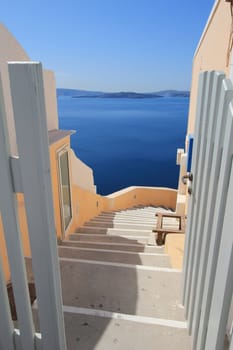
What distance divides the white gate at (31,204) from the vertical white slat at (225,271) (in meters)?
0.65

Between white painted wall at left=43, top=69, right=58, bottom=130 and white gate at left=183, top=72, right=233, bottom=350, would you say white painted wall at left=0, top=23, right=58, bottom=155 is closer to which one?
white painted wall at left=43, top=69, right=58, bottom=130

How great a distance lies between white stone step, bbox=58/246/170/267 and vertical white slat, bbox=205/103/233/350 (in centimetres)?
165

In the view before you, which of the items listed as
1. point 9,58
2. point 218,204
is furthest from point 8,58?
point 218,204

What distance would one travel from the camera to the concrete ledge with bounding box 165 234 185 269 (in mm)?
A: 2469

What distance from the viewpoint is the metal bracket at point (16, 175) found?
0.84 meters

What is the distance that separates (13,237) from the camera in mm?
917

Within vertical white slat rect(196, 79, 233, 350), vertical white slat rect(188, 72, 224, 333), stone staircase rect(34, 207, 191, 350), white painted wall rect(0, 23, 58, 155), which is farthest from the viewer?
white painted wall rect(0, 23, 58, 155)

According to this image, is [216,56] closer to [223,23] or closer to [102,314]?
[223,23]

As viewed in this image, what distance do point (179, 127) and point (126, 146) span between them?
9689 mm

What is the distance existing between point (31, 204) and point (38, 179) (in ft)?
0.34

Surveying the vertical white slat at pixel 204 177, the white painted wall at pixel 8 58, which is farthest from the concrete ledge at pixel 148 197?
the vertical white slat at pixel 204 177

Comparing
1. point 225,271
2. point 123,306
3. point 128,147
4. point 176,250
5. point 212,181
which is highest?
point 212,181

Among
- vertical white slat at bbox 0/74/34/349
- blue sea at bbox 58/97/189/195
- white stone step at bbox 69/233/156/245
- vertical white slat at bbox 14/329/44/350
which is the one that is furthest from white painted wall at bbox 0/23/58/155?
blue sea at bbox 58/97/189/195

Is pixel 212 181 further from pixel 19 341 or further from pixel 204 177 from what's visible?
pixel 19 341
